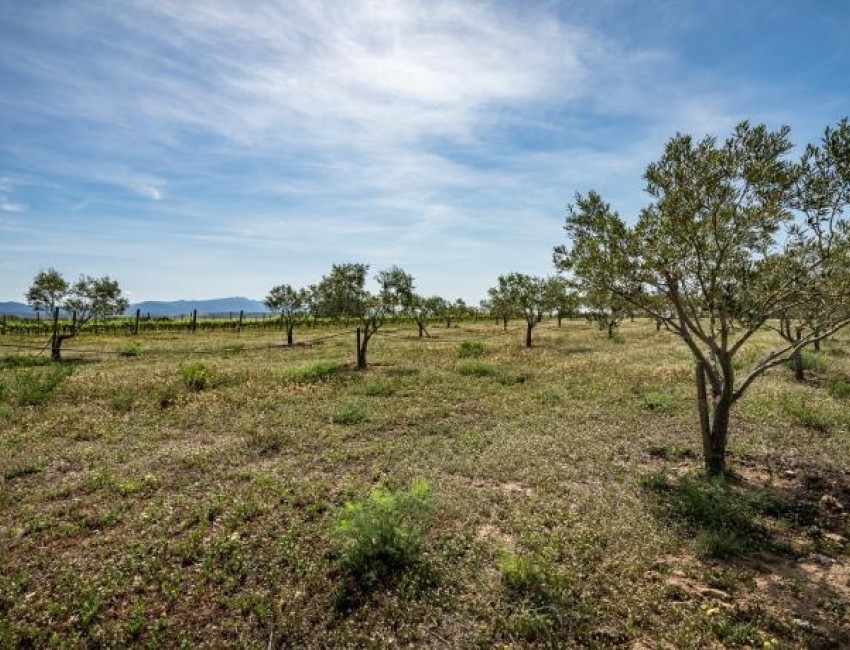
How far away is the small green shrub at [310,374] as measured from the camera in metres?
25.7

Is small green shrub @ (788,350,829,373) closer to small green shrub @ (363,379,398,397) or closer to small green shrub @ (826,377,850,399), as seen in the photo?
small green shrub @ (826,377,850,399)

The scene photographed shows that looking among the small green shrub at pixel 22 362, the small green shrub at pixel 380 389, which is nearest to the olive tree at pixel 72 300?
the small green shrub at pixel 22 362

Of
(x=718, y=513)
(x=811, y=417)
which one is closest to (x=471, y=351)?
(x=811, y=417)

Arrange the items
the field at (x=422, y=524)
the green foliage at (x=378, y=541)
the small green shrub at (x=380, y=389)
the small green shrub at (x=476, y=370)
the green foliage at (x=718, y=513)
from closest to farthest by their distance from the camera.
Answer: the field at (x=422, y=524), the green foliage at (x=378, y=541), the green foliage at (x=718, y=513), the small green shrub at (x=380, y=389), the small green shrub at (x=476, y=370)

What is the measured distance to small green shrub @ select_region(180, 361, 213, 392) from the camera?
23641 millimetres

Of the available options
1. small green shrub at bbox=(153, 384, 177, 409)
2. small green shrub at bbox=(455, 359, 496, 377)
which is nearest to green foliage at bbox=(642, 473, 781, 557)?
small green shrub at bbox=(455, 359, 496, 377)

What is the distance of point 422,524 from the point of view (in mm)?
9062

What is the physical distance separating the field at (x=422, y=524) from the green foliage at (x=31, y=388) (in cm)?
16

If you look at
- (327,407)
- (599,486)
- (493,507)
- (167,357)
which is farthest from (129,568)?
(167,357)

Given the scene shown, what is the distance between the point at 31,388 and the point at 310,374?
11923 mm

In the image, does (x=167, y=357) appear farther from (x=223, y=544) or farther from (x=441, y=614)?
(x=441, y=614)

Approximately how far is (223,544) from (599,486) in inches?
337

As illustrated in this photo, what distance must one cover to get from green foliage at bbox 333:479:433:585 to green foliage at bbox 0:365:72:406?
18.3m

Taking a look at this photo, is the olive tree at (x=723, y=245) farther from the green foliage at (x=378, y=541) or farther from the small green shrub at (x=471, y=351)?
the small green shrub at (x=471, y=351)
